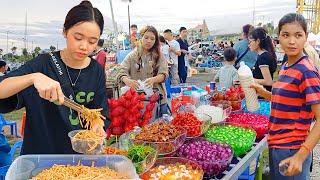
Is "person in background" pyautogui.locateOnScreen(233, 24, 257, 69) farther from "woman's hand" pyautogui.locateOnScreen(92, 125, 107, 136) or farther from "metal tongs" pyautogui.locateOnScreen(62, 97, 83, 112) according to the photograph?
"metal tongs" pyautogui.locateOnScreen(62, 97, 83, 112)

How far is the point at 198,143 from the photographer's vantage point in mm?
2533

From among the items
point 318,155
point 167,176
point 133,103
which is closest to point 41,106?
point 167,176

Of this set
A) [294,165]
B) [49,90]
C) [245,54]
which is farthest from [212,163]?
[245,54]

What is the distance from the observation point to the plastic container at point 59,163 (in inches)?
63.3

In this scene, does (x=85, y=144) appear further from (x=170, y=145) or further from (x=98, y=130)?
(x=170, y=145)

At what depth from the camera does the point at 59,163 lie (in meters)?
1.71

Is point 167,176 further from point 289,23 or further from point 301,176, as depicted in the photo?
point 289,23

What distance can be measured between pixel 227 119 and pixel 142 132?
1.20 m

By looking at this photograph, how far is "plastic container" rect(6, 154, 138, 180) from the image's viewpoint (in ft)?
5.27

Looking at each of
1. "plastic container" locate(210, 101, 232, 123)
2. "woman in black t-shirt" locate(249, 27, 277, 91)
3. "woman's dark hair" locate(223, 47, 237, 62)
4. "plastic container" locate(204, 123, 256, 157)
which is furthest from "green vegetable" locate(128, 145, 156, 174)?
"woman's dark hair" locate(223, 47, 237, 62)

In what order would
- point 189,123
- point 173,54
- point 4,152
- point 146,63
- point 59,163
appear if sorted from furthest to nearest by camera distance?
point 173,54 < point 146,63 < point 4,152 < point 189,123 < point 59,163

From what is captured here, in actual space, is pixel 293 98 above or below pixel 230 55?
below

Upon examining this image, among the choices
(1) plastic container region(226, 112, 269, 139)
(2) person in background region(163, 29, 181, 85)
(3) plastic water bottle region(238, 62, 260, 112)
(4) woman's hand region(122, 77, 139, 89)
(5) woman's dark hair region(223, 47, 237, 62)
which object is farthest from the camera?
(2) person in background region(163, 29, 181, 85)

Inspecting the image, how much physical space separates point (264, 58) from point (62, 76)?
3.10 metres
